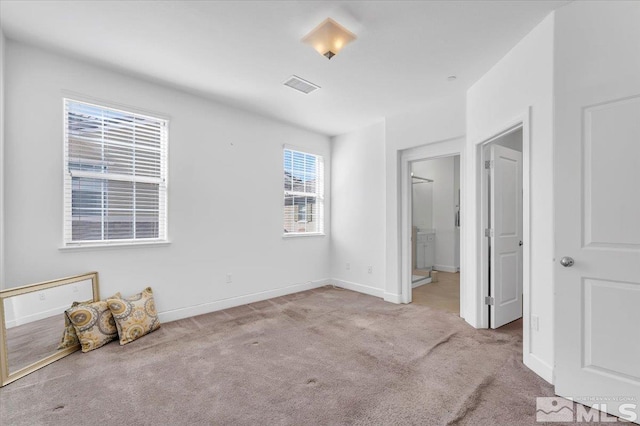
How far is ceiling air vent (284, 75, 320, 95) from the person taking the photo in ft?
10.4

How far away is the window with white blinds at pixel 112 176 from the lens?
2.85 metres

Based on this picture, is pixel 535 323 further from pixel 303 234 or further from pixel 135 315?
pixel 135 315

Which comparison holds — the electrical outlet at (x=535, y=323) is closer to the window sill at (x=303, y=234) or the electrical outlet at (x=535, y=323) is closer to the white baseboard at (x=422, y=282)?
the white baseboard at (x=422, y=282)

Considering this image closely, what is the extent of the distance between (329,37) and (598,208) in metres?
2.22

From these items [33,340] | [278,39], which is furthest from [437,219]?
[33,340]

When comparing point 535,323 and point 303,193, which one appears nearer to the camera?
point 535,323

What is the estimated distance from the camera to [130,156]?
3.19 meters

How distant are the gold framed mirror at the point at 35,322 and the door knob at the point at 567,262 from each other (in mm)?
3993

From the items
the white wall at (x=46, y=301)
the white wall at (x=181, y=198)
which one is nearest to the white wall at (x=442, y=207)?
the white wall at (x=181, y=198)

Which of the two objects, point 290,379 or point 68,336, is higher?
point 68,336

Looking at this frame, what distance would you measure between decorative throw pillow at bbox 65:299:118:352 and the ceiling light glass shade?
10.1 feet

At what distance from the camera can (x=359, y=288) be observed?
482 centimetres

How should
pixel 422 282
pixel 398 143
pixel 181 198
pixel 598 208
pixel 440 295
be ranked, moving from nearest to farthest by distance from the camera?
pixel 598 208, pixel 181 198, pixel 398 143, pixel 440 295, pixel 422 282

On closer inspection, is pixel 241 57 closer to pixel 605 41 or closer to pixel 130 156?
pixel 130 156
